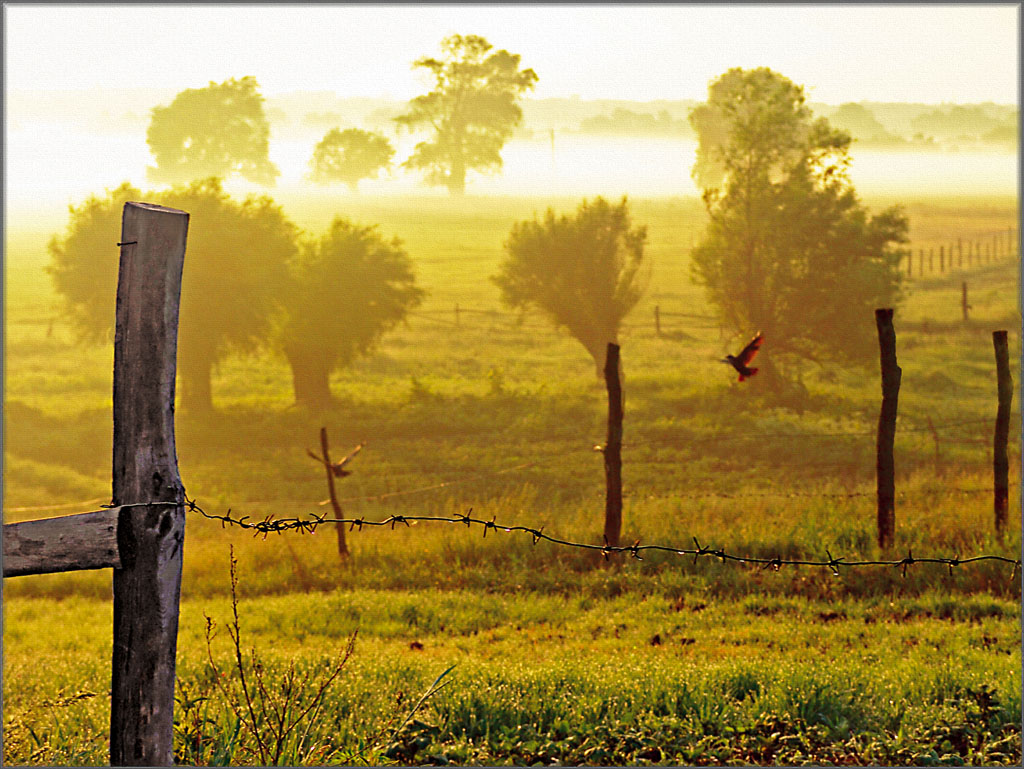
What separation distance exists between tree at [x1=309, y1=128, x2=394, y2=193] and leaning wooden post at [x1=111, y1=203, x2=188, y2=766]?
271 feet

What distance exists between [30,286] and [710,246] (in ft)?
190

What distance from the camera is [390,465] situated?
96.9 ft

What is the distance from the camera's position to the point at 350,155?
85938 mm

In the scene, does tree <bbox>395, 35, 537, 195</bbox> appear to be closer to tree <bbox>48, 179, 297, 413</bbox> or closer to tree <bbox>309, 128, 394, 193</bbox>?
tree <bbox>309, 128, 394, 193</bbox>

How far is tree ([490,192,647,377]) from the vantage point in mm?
42969

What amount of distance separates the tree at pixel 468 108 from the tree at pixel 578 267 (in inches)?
1173

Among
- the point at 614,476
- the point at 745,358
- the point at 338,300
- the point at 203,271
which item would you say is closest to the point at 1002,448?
the point at 614,476

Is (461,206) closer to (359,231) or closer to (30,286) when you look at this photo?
(30,286)

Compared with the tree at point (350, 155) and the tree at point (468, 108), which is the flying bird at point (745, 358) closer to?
the tree at point (468, 108)

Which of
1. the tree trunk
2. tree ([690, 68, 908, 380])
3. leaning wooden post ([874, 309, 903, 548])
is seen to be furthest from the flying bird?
the tree trunk

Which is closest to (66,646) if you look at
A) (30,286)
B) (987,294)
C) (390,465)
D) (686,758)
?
(686,758)

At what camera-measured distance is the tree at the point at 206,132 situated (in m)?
70.8

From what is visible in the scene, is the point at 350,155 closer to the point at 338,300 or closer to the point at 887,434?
the point at 338,300

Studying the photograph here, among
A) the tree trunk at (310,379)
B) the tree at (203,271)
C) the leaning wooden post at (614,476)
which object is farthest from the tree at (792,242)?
the leaning wooden post at (614,476)
